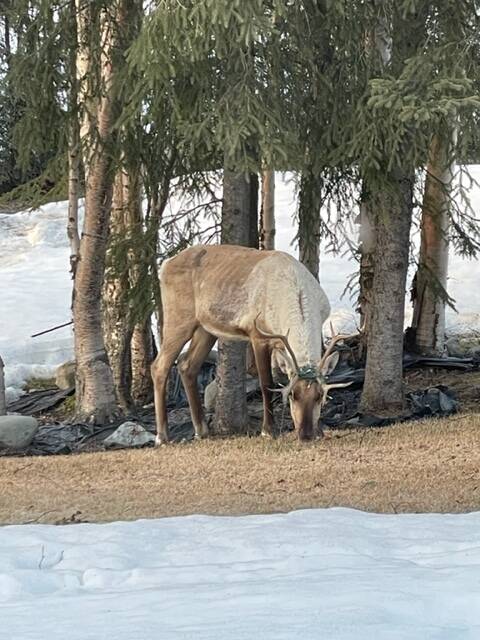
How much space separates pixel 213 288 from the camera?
931 cm

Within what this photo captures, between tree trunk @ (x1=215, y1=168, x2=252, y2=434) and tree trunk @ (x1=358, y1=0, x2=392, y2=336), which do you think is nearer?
tree trunk @ (x1=215, y1=168, x2=252, y2=434)

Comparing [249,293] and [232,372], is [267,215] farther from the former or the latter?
[249,293]

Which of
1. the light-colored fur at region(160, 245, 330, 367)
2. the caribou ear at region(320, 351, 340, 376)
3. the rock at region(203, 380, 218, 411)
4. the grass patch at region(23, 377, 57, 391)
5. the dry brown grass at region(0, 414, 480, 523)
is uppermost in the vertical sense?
the light-colored fur at region(160, 245, 330, 367)

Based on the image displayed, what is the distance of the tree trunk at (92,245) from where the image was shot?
10.1 metres

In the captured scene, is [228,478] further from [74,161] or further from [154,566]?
[74,161]

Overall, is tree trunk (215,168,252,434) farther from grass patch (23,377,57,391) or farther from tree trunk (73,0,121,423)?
grass patch (23,377,57,391)

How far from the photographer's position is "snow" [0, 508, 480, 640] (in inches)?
139

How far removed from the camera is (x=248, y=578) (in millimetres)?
4504

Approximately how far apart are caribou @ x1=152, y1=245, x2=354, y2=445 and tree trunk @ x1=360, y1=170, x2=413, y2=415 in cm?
114

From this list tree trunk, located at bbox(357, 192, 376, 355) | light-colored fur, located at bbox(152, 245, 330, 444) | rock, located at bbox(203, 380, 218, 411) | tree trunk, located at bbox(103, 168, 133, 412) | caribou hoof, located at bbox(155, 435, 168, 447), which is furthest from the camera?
tree trunk, located at bbox(357, 192, 376, 355)

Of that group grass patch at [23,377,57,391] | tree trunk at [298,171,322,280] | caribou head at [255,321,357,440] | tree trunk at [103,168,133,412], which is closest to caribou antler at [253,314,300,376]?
caribou head at [255,321,357,440]

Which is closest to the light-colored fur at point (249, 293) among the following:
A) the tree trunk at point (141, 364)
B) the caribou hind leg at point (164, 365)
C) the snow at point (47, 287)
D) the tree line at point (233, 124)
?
the caribou hind leg at point (164, 365)

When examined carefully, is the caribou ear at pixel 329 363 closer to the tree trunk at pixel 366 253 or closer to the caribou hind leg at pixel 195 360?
the caribou hind leg at pixel 195 360

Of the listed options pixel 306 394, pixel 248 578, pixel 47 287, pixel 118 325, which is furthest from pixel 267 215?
pixel 248 578
